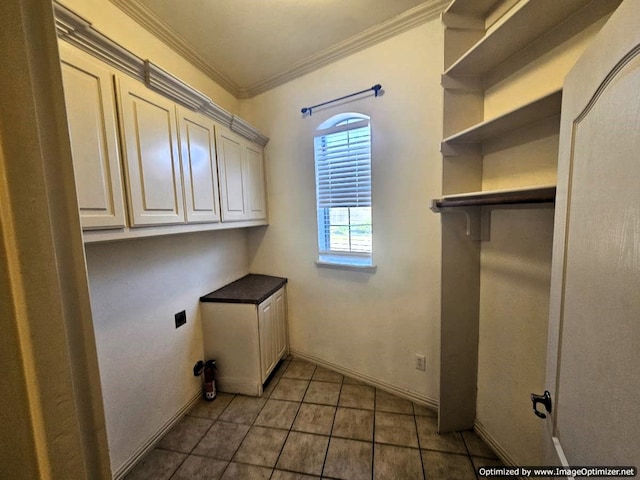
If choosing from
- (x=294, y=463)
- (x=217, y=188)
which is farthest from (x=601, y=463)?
(x=217, y=188)

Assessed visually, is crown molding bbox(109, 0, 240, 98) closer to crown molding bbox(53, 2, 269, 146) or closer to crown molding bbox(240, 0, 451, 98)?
crown molding bbox(240, 0, 451, 98)

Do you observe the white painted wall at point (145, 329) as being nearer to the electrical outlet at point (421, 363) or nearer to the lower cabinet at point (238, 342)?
the lower cabinet at point (238, 342)

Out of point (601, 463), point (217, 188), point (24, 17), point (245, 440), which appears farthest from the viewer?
point (217, 188)

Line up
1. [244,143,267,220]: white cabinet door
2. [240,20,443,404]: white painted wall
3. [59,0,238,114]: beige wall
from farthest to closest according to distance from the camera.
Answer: [244,143,267,220]: white cabinet door < [240,20,443,404]: white painted wall < [59,0,238,114]: beige wall

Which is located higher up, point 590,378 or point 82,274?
point 82,274

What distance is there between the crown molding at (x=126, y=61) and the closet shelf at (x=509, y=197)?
5.49ft

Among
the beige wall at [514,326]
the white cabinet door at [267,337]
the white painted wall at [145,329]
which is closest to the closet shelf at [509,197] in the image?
the beige wall at [514,326]

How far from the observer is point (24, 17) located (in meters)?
0.29

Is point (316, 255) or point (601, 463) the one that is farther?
point (316, 255)

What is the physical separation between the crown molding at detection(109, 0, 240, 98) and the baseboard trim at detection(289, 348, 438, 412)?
9.07ft

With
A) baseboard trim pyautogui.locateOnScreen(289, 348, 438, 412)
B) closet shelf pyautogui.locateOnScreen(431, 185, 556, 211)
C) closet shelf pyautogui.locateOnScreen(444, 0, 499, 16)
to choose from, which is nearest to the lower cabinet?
baseboard trim pyautogui.locateOnScreen(289, 348, 438, 412)

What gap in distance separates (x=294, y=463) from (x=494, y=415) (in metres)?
1.25

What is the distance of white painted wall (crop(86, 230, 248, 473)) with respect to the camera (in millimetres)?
1384

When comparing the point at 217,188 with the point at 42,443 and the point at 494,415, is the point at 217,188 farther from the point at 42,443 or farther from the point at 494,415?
the point at 494,415
